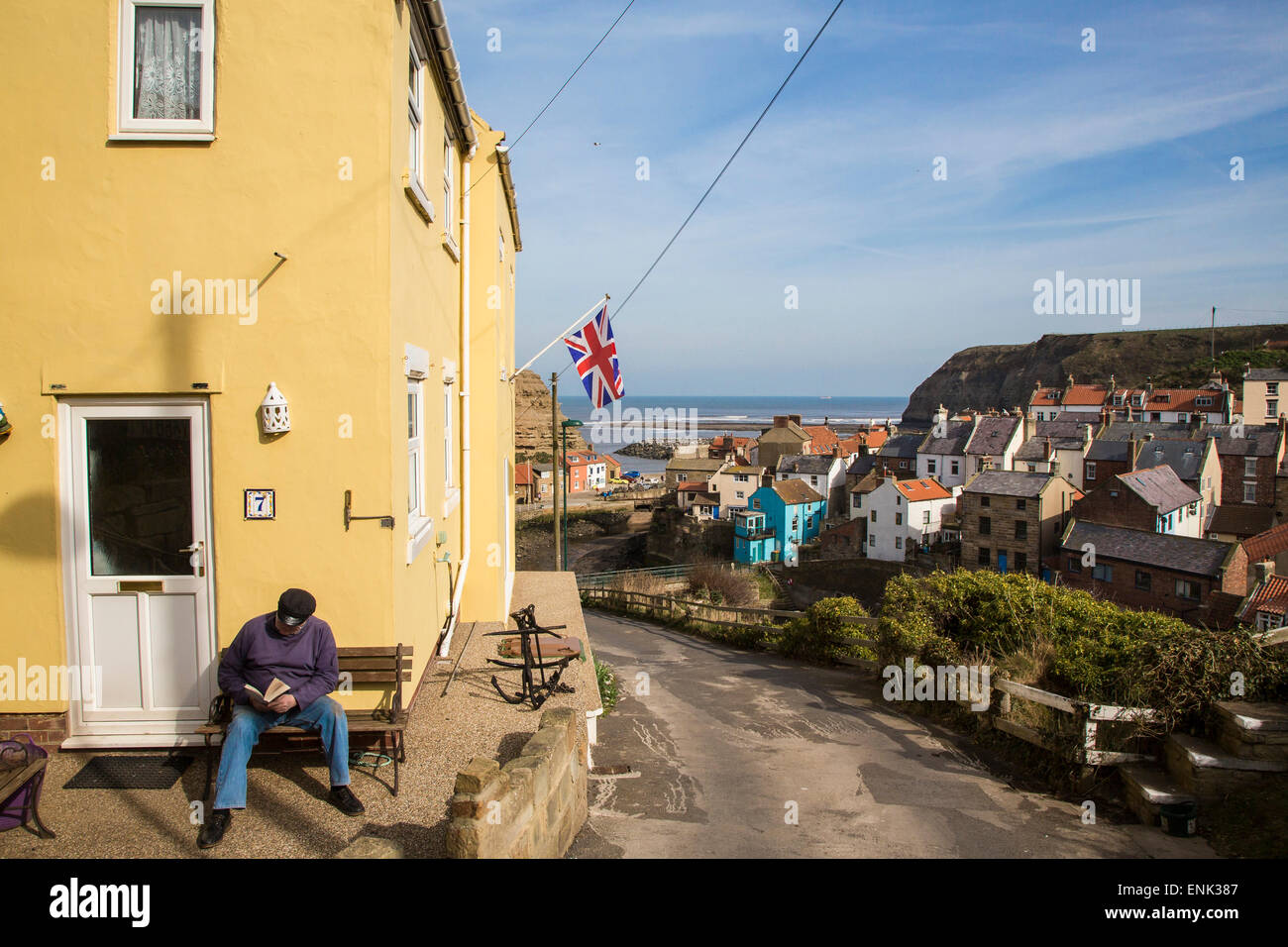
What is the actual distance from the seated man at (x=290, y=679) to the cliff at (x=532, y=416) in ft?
355

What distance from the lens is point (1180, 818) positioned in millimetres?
6676

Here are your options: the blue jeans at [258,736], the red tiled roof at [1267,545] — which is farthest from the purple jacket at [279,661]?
the red tiled roof at [1267,545]

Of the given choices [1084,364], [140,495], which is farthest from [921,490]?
[1084,364]

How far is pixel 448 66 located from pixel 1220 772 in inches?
369

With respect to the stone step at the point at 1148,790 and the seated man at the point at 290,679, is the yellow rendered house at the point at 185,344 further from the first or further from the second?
the stone step at the point at 1148,790

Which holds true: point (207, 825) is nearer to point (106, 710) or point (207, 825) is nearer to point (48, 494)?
point (106, 710)

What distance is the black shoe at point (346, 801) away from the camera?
5023 mm

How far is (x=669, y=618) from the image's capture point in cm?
2531

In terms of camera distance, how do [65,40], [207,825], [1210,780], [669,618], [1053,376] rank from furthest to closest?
[1053,376] < [669,618] < [1210,780] < [65,40] < [207,825]

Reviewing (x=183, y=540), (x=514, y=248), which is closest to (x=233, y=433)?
(x=183, y=540)

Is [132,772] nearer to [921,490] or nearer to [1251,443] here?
[921,490]

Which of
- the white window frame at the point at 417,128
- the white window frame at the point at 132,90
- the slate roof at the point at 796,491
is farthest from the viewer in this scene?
the slate roof at the point at 796,491

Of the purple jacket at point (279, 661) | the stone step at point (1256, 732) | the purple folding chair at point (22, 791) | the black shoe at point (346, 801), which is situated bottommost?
the stone step at point (1256, 732)
